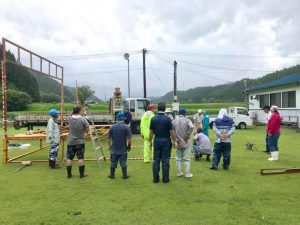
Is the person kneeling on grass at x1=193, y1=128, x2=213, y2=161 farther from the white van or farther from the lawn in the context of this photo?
the white van

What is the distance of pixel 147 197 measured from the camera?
6438 millimetres

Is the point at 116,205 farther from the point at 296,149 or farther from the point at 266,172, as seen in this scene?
the point at 296,149

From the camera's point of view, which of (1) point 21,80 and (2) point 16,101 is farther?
(1) point 21,80

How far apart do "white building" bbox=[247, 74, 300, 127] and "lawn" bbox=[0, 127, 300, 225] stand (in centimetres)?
1470

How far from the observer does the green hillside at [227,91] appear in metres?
73.0

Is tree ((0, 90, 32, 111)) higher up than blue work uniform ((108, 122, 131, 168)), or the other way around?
tree ((0, 90, 32, 111))

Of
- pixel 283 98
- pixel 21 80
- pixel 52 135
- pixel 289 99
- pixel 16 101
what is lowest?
pixel 52 135

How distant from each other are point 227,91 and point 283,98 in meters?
68.0

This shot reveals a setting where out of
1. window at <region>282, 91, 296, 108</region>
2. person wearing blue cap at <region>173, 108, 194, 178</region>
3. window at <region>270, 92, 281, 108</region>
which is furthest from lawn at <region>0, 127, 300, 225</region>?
window at <region>270, 92, 281, 108</region>

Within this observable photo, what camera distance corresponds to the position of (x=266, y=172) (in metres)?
8.38

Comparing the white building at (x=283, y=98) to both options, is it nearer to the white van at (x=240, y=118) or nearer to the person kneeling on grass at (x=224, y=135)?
the white van at (x=240, y=118)

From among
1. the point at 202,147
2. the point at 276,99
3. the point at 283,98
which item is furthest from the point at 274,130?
the point at 276,99

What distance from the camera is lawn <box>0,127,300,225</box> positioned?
529 centimetres

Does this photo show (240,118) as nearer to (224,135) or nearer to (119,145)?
(224,135)
